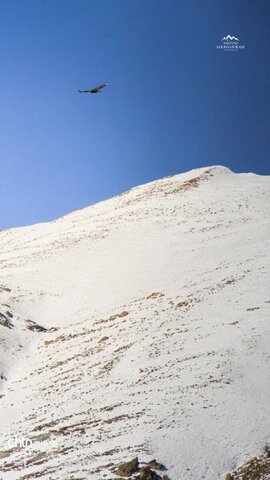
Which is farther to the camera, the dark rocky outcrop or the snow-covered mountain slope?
the snow-covered mountain slope

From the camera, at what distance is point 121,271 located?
2539 inches

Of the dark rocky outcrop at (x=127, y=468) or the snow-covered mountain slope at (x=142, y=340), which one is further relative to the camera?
the snow-covered mountain slope at (x=142, y=340)

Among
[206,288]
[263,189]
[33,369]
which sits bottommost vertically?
[33,369]

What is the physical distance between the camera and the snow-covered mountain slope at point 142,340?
2605cm

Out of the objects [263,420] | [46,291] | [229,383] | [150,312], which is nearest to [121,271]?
[46,291]

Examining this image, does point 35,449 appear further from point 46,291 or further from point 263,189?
point 263,189

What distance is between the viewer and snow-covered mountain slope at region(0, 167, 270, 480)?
26047 millimetres

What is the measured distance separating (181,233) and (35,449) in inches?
1864

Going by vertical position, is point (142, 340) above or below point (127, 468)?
below

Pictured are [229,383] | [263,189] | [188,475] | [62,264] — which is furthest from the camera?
[263,189]

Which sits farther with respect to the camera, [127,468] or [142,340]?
[142,340]

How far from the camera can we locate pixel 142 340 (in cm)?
4166

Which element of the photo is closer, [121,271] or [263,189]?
[121,271]

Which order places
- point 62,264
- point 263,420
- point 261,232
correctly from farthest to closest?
point 62,264 < point 261,232 < point 263,420
